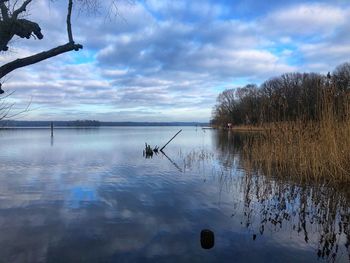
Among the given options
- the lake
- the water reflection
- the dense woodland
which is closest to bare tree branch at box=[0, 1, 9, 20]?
the lake

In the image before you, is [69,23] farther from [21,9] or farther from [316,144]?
[316,144]

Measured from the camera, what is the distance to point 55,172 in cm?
2311

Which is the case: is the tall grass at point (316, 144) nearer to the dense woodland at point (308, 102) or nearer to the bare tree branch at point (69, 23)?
the dense woodland at point (308, 102)

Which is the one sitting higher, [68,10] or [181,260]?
[68,10]

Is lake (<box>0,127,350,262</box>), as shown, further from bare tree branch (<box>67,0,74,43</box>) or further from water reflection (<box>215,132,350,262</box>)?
bare tree branch (<box>67,0,74,43</box>)

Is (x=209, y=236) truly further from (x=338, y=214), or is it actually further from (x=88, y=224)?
(x=338, y=214)

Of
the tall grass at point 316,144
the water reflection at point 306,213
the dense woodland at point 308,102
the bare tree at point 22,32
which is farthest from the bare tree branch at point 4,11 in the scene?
the tall grass at point 316,144

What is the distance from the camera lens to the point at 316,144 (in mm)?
14977

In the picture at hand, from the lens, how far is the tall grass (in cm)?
1355

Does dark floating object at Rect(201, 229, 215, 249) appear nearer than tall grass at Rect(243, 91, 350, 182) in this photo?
Yes

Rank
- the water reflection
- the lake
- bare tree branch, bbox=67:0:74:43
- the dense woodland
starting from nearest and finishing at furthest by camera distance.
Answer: bare tree branch, bbox=67:0:74:43 → the lake → the water reflection → the dense woodland

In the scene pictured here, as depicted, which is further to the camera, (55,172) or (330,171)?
(55,172)

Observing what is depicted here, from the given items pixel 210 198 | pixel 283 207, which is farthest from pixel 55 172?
pixel 283 207

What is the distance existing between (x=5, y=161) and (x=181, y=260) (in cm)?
2519
